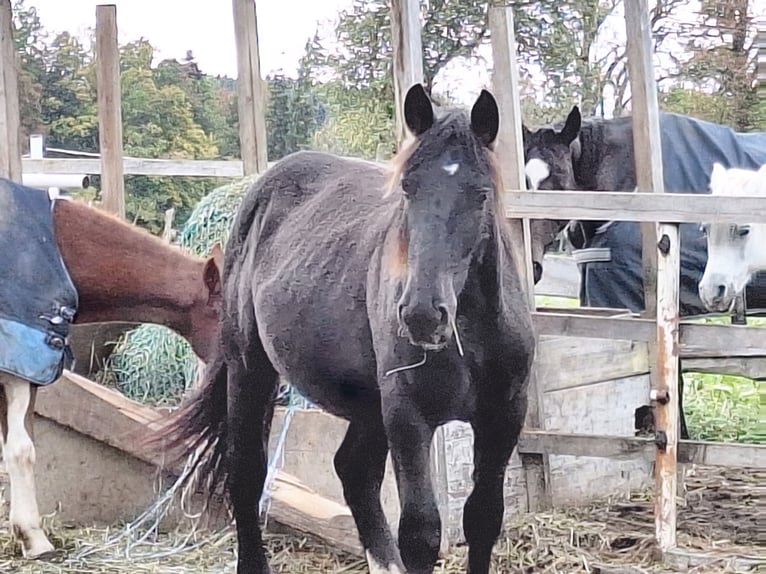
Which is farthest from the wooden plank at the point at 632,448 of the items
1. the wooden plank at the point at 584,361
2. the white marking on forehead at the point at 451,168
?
the white marking on forehead at the point at 451,168

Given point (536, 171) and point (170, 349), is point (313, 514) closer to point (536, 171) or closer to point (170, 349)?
point (170, 349)

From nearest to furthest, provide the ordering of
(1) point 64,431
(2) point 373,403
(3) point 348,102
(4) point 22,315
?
(2) point 373,403
(4) point 22,315
(1) point 64,431
(3) point 348,102

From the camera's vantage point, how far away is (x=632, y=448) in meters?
3.38

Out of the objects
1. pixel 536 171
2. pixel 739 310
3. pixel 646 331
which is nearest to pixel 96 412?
pixel 536 171

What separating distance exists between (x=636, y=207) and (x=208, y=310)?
148 cm

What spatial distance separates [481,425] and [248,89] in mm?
2653

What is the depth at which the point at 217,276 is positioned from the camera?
357 centimetres

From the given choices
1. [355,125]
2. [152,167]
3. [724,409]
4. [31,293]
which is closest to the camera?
[31,293]

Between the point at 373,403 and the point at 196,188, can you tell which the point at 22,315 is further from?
the point at 196,188

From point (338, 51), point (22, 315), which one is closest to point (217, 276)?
point (22, 315)

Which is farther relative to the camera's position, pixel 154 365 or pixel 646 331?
pixel 154 365

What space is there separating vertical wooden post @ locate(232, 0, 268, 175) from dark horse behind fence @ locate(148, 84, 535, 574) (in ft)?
5.22

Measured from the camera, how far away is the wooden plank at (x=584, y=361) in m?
3.71

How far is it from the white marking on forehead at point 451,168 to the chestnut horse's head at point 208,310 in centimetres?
158
